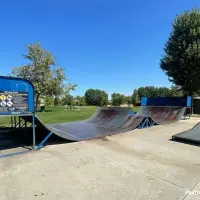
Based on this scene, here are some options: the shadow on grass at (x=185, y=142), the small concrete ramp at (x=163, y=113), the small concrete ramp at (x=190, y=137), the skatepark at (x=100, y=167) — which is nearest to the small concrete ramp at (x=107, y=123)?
the small concrete ramp at (x=163, y=113)

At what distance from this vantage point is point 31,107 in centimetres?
580

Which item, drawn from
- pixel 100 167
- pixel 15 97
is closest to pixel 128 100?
pixel 15 97

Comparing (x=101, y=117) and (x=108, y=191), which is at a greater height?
(x=101, y=117)

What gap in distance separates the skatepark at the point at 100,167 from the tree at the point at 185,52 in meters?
13.3

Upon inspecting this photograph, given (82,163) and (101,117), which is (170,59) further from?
(82,163)

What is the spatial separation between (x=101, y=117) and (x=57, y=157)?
252 inches

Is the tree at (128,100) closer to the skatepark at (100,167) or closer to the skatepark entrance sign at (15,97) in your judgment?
the skatepark at (100,167)

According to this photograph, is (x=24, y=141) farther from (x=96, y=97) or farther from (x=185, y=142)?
(x=96, y=97)

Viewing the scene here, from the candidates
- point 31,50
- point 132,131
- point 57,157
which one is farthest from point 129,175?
point 31,50

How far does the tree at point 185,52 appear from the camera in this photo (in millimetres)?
18859

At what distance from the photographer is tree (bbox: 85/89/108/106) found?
9847 centimetres

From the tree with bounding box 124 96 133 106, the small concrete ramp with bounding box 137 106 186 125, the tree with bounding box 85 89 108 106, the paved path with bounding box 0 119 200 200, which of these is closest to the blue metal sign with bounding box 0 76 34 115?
the paved path with bounding box 0 119 200 200

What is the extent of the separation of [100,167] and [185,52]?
18.0 metres

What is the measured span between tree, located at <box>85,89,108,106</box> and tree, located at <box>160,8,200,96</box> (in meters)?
76.8
